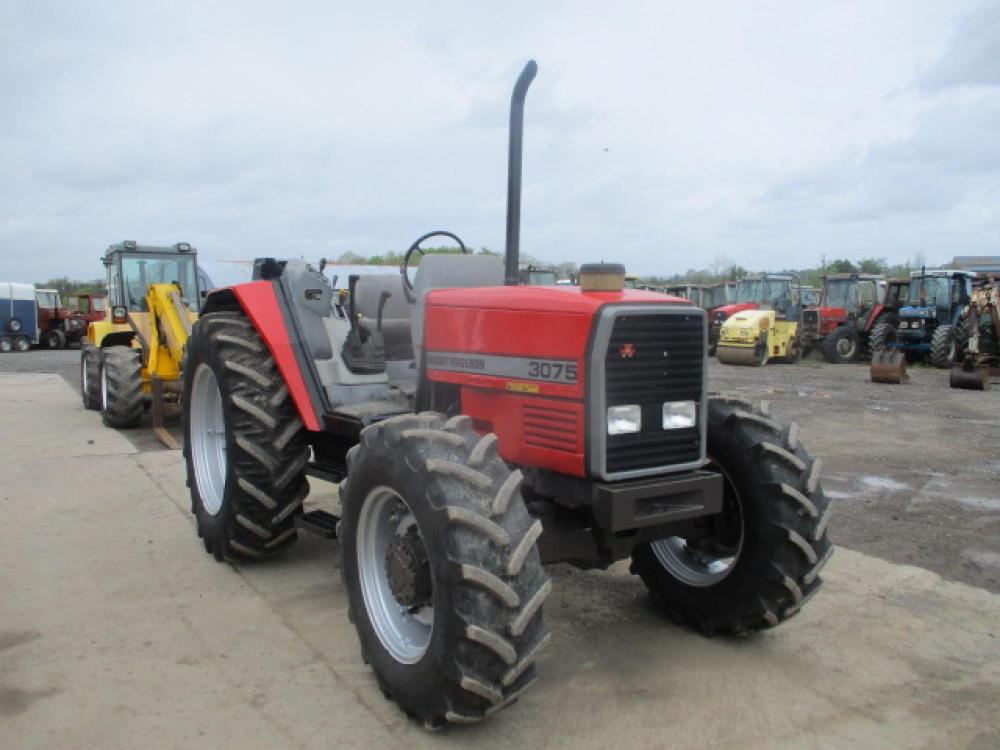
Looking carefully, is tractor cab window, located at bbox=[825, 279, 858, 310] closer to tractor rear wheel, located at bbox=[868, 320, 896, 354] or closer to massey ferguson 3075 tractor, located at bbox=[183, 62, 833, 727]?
tractor rear wheel, located at bbox=[868, 320, 896, 354]

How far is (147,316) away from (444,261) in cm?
832

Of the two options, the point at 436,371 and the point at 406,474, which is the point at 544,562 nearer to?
the point at 406,474

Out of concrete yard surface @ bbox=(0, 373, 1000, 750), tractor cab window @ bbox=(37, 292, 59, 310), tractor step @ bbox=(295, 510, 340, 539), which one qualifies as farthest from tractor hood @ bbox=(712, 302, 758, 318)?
tractor cab window @ bbox=(37, 292, 59, 310)

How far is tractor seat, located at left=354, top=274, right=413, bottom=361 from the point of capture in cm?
501

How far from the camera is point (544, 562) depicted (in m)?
3.35

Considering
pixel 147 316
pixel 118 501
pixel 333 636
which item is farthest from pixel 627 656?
pixel 147 316

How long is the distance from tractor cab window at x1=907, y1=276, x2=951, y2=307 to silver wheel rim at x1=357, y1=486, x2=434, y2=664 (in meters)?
20.3

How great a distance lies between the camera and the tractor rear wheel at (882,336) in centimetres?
2008

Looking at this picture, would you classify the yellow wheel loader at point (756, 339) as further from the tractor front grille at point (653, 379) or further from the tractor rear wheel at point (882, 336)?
the tractor front grille at point (653, 379)

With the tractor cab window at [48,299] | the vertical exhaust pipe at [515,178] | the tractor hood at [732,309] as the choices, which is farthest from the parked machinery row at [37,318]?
the vertical exhaust pipe at [515,178]

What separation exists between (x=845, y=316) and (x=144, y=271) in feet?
61.2

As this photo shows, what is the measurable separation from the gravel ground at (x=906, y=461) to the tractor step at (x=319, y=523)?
90.8 inches

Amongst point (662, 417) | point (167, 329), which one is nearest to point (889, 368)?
point (167, 329)

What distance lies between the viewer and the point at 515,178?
3877 mm
